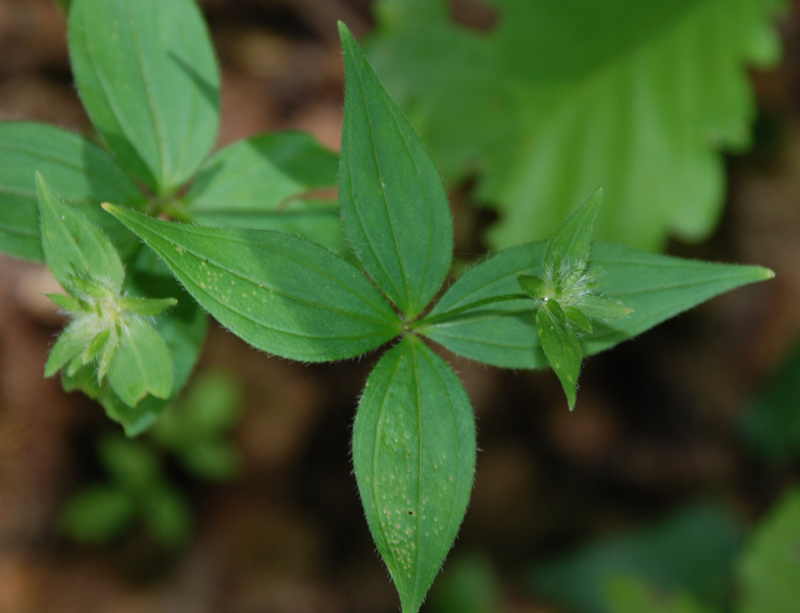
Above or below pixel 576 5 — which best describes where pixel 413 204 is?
below

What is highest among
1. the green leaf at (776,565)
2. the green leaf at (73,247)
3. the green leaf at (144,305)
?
the green leaf at (73,247)

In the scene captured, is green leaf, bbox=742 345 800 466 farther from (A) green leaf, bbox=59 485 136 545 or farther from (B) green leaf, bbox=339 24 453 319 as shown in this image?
(A) green leaf, bbox=59 485 136 545

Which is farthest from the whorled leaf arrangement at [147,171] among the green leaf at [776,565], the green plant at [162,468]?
the green leaf at [776,565]

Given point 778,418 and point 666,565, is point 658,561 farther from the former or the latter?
point 778,418

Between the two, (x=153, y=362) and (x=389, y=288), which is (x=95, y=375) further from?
(x=389, y=288)

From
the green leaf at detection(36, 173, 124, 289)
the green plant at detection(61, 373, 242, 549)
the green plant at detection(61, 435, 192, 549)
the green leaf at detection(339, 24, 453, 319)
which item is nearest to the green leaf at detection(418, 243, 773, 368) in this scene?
the green leaf at detection(339, 24, 453, 319)

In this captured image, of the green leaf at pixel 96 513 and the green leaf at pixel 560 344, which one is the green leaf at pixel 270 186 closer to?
the green leaf at pixel 560 344

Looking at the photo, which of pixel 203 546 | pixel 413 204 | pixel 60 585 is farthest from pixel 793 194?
pixel 60 585
